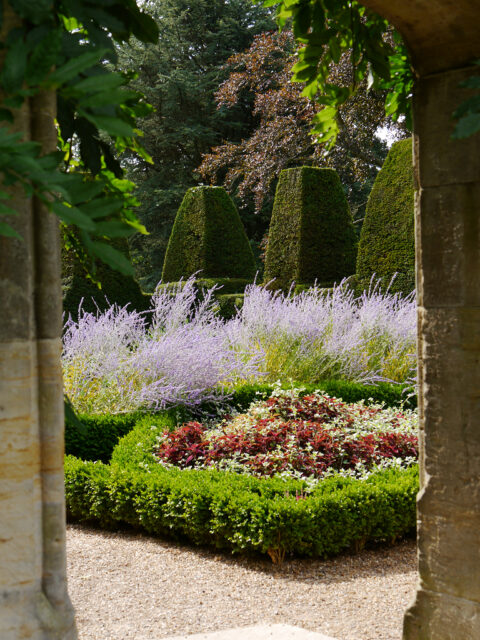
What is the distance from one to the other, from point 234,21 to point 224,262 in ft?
38.7

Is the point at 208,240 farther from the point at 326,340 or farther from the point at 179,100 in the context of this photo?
the point at 179,100

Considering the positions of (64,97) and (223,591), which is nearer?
(64,97)

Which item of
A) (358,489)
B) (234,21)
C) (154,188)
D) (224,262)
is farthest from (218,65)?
(358,489)

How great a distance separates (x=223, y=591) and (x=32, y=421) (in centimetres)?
227

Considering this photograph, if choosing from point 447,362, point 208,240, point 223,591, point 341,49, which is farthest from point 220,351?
point 208,240

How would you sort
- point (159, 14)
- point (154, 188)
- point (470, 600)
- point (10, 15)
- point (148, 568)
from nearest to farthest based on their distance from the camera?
point (10, 15) < point (470, 600) < point (148, 568) < point (154, 188) < point (159, 14)

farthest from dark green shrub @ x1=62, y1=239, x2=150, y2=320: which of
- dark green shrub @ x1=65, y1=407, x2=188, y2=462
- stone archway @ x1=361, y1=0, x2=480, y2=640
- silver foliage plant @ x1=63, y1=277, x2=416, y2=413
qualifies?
stone archway @ x1=361, y1=0, x2=480, y2=640

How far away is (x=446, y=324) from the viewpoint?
2.06 m

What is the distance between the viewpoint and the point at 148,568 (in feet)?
11.4

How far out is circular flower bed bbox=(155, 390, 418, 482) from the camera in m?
4.21

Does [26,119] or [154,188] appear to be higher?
[154,188]

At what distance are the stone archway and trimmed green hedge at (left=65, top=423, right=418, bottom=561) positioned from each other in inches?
51.7

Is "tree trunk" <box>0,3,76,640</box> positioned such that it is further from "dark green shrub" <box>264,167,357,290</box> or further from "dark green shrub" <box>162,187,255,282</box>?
"dark green shrub" <box>162,187,255,282</box>

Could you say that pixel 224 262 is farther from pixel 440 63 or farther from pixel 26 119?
pixel 26 119
